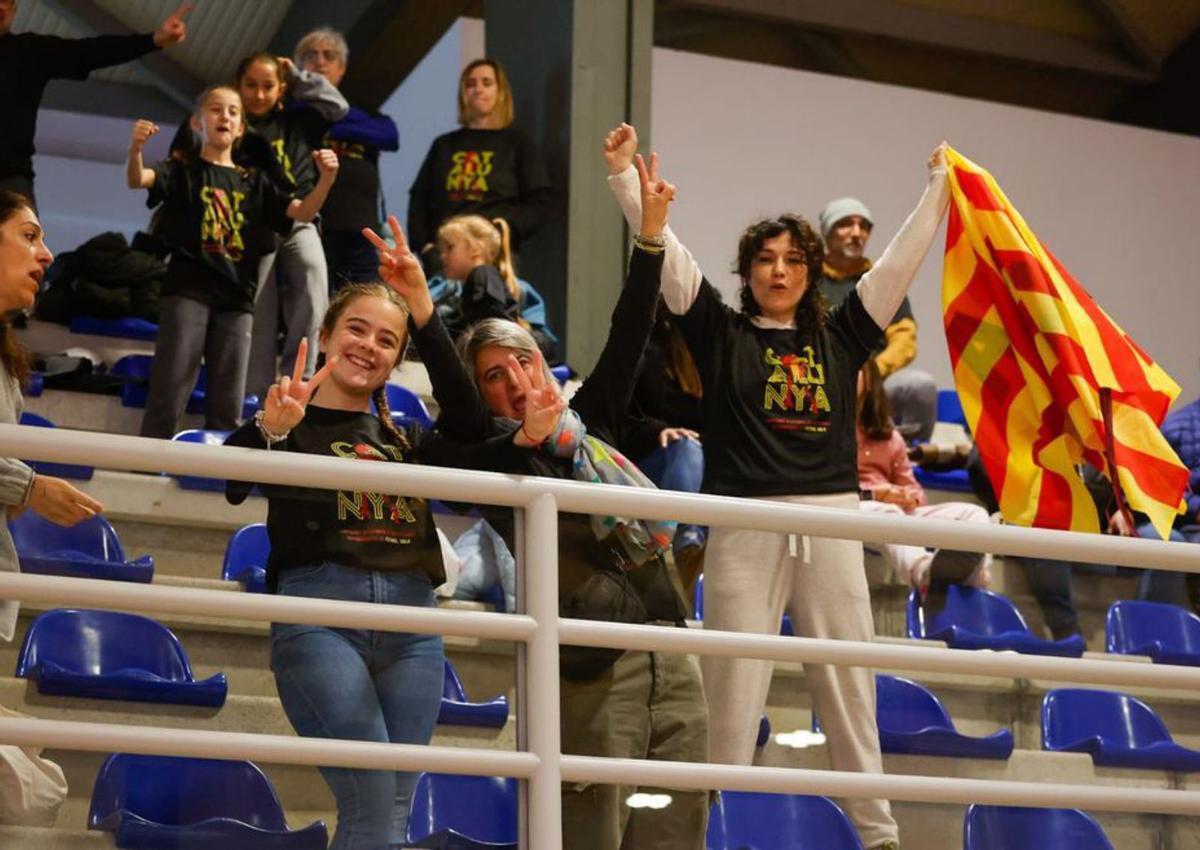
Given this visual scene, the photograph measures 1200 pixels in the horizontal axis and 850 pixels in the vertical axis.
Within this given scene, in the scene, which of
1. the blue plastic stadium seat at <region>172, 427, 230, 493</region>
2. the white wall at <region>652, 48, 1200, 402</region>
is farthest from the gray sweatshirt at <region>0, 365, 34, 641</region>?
the white wall at <region>652, 48, 1200, 402</region>

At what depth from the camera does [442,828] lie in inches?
96.0

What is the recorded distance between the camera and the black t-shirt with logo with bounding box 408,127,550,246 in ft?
20.3

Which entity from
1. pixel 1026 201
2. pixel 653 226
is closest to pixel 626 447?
pixel 653 226

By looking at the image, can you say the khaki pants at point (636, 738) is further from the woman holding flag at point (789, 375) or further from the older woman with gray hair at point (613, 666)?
the woman holding flag at point (789, 375)

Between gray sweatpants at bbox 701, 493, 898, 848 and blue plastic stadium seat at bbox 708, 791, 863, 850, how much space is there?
0.12 ft

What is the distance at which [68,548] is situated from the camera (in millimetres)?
2457

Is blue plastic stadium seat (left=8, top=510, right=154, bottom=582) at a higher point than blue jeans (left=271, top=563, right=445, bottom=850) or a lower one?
higher

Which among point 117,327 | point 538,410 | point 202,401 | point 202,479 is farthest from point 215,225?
point 538,410

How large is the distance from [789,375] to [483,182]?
2.68 m

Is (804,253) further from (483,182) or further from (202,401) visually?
(483,182)

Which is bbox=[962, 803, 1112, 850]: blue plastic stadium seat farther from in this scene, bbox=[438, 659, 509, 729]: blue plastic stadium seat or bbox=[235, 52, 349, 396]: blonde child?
bbox=[235, 52, 349, 396]: blonde child

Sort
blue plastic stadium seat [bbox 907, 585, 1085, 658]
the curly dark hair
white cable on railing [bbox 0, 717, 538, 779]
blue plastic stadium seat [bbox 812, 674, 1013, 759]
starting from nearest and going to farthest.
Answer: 1. white cable on railing [bbox 0, 717, 538, 779]
2. blue plastic stadium seat [bbox 812, 674, 1013, 759]
3. the curly dark hair
4. blue plastic stadium seat [bbox 907, 585, 1085, 658]

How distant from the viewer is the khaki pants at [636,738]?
8.23 feet

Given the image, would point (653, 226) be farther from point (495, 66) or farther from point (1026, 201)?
point (1026, 201)
